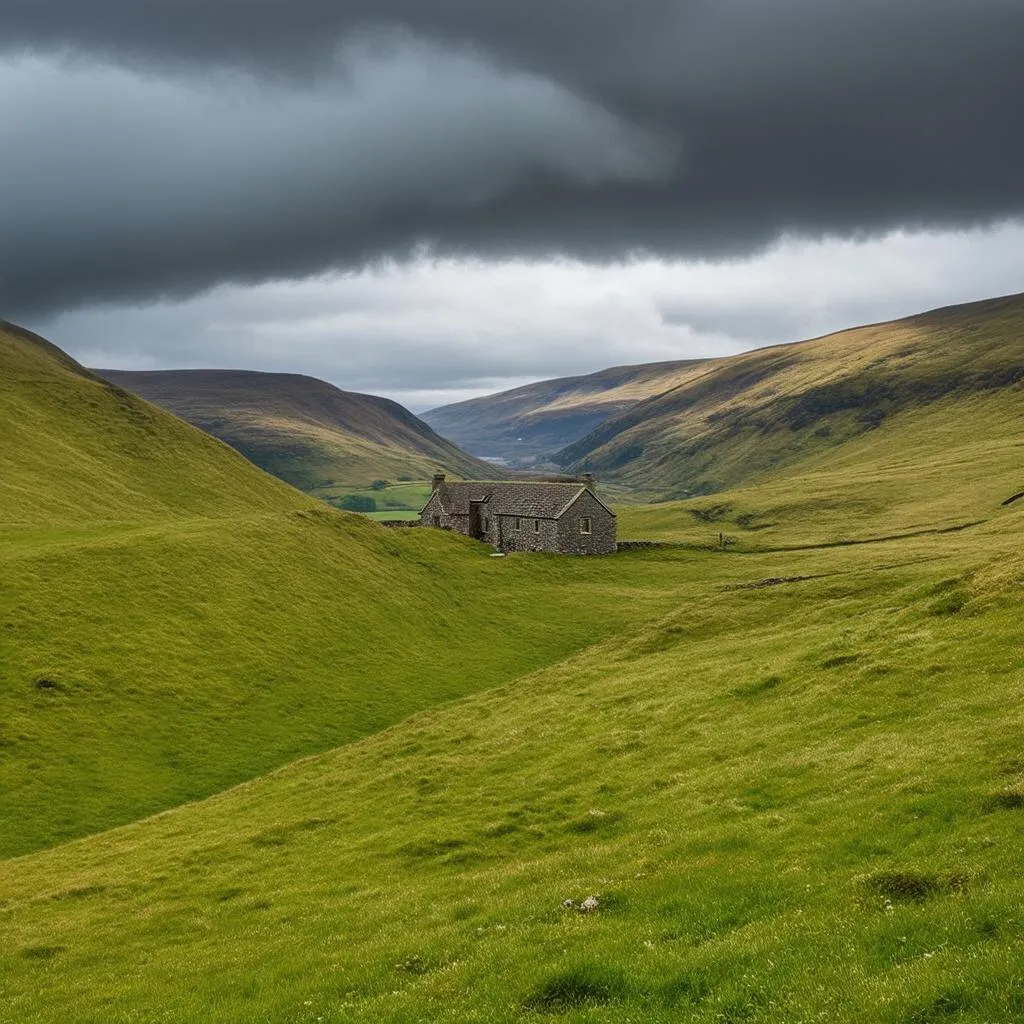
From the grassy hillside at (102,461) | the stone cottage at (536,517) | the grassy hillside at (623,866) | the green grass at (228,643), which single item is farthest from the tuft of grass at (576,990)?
the grassy hillside at (102,461)

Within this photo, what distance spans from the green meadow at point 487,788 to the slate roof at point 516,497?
20734 millimetres

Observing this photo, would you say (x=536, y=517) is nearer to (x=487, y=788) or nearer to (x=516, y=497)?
(x=516, y=497)

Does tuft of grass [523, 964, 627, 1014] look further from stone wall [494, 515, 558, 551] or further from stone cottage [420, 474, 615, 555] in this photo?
stone wall [494, 515, 558, 551]

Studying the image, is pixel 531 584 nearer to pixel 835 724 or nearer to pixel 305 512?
pixel 305 512

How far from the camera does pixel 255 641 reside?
65750 mm

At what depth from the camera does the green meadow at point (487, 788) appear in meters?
15.7

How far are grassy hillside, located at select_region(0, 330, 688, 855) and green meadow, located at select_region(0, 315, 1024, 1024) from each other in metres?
0.27

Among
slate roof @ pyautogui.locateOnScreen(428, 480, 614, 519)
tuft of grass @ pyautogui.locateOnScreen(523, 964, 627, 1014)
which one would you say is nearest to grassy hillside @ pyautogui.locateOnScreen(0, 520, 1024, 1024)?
tuft of grass @ pyautogui.locateOnScreen(523, 964, 627, 1014)

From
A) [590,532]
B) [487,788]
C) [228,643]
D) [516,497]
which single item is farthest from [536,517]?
[487,788]

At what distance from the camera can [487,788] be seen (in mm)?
34688

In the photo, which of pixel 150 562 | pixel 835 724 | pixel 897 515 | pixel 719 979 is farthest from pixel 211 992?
pixel 897 515

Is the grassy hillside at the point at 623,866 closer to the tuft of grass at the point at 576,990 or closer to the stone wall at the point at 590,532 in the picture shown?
the tuft of grass at the point at 576,990

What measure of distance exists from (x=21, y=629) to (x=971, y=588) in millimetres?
57054

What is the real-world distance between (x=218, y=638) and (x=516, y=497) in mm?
60185
